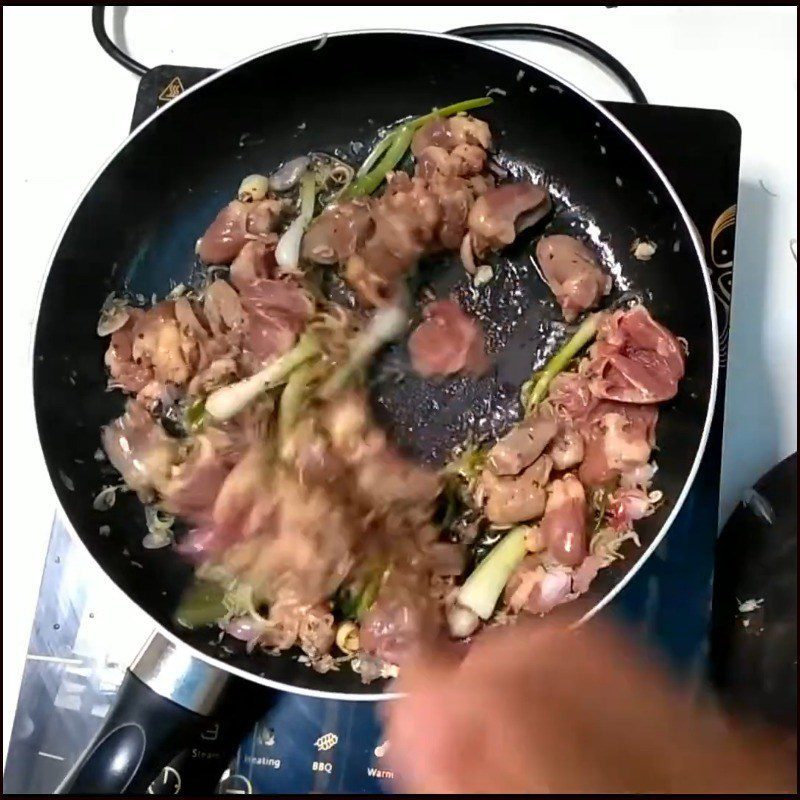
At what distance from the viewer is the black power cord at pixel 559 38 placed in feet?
4.00

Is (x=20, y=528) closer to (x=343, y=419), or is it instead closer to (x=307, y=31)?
(x=343, y=419)

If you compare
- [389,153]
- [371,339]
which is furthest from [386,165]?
[371,339]

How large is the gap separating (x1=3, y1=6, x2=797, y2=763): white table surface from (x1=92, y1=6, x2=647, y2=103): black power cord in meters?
0.02

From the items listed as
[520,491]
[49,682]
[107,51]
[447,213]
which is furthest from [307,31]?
[49,682]

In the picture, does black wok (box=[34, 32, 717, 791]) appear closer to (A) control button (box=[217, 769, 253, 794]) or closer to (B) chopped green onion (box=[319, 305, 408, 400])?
(B) chopped green onion (box=[319, 305, 408, 400])

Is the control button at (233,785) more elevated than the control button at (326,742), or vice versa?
the control button at (326,742)

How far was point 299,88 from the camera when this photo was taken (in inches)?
47.2

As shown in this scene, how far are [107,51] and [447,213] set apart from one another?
58 centimetres

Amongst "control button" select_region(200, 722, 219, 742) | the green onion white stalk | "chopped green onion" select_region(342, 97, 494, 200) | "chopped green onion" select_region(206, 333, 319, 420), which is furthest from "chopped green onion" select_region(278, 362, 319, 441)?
"control button" select_region(200, 722, 219, 742)

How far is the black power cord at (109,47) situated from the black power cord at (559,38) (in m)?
0.46

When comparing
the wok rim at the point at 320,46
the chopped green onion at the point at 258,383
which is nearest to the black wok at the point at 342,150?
the wok rim at the point at 320,46

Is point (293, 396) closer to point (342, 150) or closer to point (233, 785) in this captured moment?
point (342, 150)

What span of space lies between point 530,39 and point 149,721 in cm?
103

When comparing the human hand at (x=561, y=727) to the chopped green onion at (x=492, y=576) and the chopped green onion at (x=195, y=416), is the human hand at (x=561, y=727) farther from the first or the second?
the chopped green onion at (x=195, y=416)
